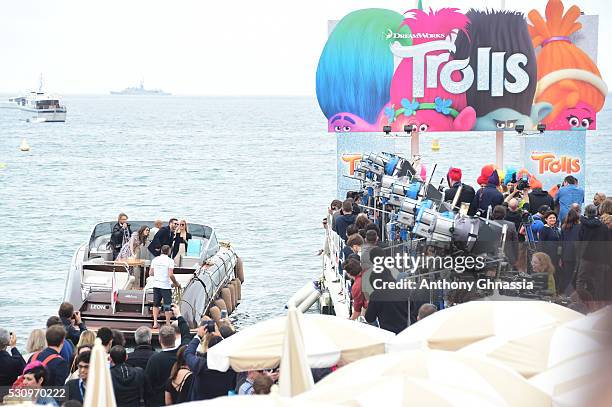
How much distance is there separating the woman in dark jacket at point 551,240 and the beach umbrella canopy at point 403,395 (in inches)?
166

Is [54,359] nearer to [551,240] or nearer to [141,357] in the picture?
[141,357]

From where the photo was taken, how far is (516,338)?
282 inches

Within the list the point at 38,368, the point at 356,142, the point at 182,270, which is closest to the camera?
the point at 38,368

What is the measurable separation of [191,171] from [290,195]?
60.5 feet

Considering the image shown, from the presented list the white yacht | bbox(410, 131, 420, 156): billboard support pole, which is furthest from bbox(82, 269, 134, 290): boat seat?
the white yacht

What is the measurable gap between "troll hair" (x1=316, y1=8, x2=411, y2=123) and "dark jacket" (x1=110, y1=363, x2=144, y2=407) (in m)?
12.5

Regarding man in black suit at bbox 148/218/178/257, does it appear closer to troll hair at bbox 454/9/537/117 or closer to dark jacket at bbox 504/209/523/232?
dark jacket at bbox 504/209/523/232

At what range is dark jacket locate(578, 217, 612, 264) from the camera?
9406 mm

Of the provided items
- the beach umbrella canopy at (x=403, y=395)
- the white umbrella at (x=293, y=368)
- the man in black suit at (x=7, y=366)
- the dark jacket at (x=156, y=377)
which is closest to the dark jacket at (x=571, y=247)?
the white umbrella at (x=293, y=368)

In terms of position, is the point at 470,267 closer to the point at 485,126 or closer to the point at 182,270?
the point at 182,270

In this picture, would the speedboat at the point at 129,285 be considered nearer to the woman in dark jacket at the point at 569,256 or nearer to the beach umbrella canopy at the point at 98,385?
the woman in dark jacket at the point at 569,256

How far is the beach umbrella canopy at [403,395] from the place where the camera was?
5.19m

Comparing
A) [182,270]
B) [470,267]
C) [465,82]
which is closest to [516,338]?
[470,267]

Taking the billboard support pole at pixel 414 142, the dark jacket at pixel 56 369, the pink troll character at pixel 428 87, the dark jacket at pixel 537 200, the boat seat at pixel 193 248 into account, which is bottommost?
the boat seat at pixel 193 248
